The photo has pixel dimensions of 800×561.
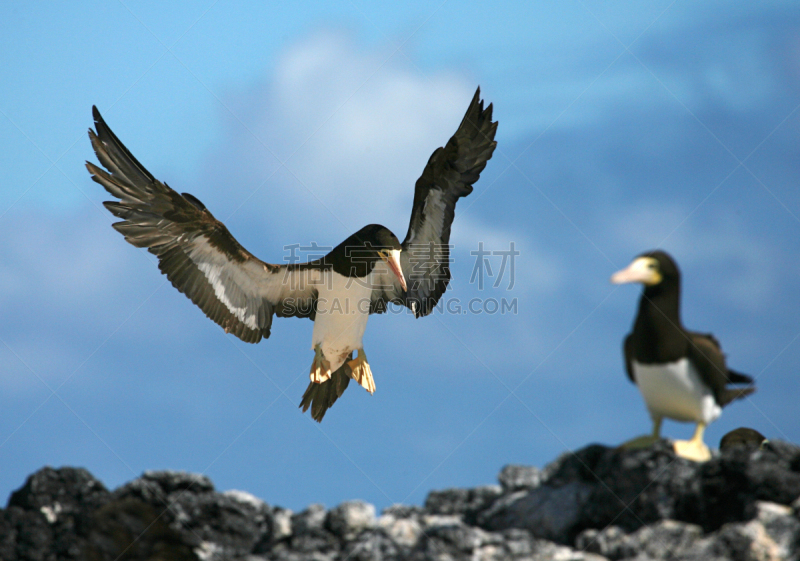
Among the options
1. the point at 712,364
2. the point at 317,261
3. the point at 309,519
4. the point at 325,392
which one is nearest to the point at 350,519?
the point at 309,519

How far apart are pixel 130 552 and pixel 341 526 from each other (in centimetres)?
174

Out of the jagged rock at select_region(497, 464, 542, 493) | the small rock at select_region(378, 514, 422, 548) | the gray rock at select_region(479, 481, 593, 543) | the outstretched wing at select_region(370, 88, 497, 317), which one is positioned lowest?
A: the small rock at select_region(378, 514, 422, 548)

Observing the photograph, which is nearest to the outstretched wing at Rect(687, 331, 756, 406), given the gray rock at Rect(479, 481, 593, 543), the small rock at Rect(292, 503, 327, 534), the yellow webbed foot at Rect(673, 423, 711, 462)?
the yellow webbed foot at Rect(673, 423, 711, 462)

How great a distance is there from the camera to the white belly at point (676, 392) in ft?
19.3

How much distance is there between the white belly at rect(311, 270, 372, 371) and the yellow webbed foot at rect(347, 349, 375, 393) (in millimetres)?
132

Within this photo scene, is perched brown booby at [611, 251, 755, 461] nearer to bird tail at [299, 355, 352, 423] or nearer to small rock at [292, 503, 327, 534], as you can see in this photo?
small rock at [292, 503, 327, 534]

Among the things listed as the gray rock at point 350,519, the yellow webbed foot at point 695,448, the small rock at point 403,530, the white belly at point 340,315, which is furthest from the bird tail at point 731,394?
the white belly at point 340,315

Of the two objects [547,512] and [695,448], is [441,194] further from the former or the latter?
[695,448]

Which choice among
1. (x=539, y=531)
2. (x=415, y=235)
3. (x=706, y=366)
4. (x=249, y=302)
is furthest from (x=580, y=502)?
(x=249, y=302)

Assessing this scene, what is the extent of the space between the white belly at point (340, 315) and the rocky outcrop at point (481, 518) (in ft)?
10.5

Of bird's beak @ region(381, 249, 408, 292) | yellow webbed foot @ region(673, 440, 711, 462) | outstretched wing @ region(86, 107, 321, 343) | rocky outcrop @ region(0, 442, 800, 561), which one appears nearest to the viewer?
rocky outcrop @ region(0, 442, 800, 561)

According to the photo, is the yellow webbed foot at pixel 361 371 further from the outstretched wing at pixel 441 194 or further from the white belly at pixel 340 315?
the outstretched wing at pixel 441 194

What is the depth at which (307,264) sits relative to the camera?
392 inches

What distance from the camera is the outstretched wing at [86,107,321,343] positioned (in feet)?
31.0
